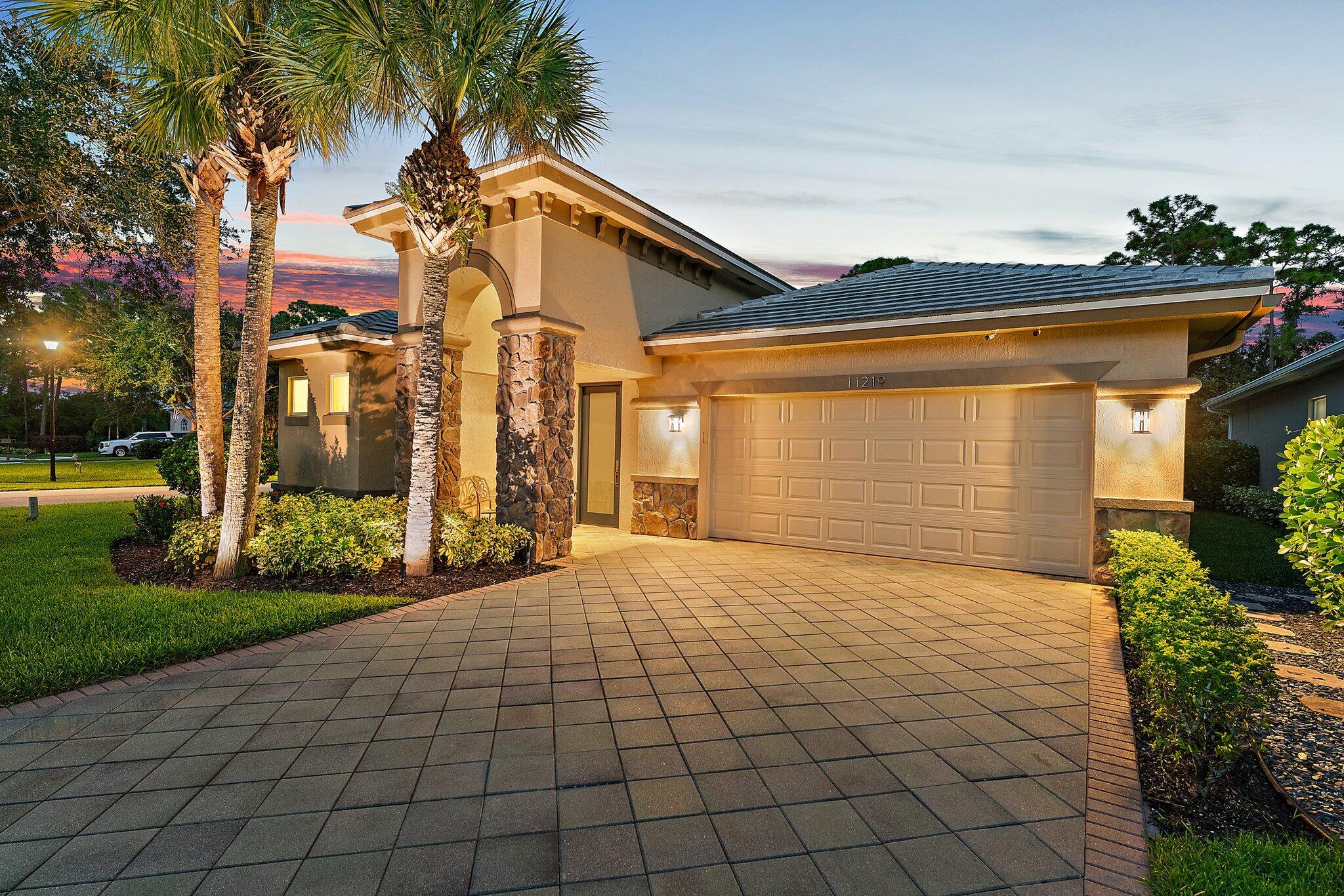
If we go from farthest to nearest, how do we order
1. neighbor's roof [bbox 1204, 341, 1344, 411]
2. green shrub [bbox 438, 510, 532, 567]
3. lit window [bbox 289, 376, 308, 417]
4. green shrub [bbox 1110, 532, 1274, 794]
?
lit window [bbox 289, 376, 308, 417]
neighbor's roof [bbox 1204, 341, 1344, 411]
green shrub [bbox 438, 510, 532, 567]
green shrub [bbox 1110, 532, 1274, 794]

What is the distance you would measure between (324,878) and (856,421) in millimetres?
8258

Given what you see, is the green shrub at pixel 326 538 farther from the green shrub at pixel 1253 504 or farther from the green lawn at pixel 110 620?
the green shrub at pixel 1253 504

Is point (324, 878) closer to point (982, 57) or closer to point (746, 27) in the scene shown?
point (746, 27)

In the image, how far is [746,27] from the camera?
889 centimetres

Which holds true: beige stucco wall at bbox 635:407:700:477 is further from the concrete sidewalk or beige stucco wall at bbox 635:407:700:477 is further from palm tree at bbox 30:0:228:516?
the concrete sidewalk

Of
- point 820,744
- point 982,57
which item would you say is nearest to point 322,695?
point 820,744

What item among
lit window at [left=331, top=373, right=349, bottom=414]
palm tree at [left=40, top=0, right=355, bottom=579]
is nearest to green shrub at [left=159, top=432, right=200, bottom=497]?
lit window at [left=331, top=373, right=349, bottom=414]

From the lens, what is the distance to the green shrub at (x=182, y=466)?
35.2 ft

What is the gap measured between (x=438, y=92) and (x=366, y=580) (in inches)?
220

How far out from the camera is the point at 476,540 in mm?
7695

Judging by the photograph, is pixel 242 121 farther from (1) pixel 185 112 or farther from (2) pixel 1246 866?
(2) pixel 1246 866

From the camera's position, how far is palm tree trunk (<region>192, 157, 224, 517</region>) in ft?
24.3

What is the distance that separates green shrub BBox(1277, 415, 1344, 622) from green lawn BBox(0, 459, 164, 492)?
22.3m

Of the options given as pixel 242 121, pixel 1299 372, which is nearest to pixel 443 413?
pixel 242 121
